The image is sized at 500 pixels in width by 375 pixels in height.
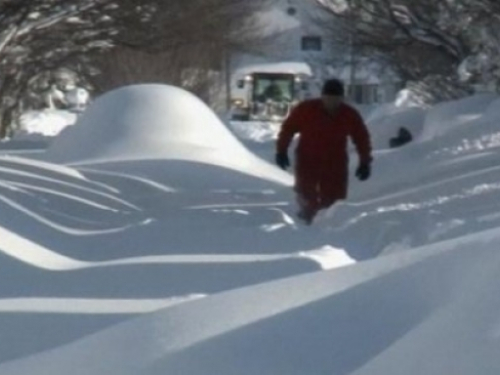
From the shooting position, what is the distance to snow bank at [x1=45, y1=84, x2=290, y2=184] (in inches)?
829

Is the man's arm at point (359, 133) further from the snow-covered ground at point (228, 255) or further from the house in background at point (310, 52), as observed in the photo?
the house in background at point (310, 52)

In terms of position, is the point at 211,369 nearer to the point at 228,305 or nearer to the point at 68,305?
the point at 228,305

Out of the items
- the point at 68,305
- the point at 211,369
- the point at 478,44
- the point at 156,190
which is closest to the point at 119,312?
the point at 68,305

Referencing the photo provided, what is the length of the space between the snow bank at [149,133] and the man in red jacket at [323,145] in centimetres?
558

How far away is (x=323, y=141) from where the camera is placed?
48.4 ft

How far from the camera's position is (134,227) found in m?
13.8

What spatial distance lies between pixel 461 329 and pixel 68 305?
4.03 m

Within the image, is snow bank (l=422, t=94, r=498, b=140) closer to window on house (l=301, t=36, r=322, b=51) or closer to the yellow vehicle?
window on house (l=301, t=36, r=322, b=51)

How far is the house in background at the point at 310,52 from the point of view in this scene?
4159 cm

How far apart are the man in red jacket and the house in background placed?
2198 cm

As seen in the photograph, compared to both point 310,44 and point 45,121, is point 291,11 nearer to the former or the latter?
point 310,44

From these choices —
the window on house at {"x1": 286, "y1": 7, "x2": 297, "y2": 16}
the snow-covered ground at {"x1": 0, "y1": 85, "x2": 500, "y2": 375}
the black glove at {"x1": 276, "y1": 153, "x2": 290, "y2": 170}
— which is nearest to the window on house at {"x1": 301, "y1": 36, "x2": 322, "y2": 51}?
the window on house at {"x1": 286, "y1": 7, "x2": 297, "y2": 16}

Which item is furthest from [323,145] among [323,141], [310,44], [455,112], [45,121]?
[310,44]

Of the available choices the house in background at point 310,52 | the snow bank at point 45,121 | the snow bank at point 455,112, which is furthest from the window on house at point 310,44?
the snow bank at point 455,112
